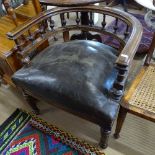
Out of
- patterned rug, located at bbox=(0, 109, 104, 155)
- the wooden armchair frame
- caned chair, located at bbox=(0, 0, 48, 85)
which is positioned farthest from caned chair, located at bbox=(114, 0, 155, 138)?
caned chair, located at bbox=(0, 0, 48, 85)

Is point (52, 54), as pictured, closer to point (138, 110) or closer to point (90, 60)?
point (90, 60)

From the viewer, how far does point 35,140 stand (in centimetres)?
129

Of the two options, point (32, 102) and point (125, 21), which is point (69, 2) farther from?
point (32, 102)

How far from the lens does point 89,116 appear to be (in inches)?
36.6

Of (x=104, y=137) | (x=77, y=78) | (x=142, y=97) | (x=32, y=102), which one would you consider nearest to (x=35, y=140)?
(x=32, y=102)

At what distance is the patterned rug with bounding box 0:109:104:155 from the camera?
122cm

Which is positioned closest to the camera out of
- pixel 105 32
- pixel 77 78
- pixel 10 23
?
pixel 77 78

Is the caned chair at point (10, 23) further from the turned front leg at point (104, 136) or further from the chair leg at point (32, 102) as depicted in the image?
the turned front leg at point (104, 136)

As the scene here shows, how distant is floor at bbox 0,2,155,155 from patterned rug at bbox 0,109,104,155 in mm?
57

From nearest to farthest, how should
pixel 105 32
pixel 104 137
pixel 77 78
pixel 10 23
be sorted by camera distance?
pixel 77 78
pixel 104 137
pixel 105 32
pixel 10 23

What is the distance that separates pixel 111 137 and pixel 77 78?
1.91 ft

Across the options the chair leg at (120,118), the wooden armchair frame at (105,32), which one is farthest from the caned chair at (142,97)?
the wooden armchair frame at (105,32)

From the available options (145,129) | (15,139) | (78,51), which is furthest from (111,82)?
(15,139)

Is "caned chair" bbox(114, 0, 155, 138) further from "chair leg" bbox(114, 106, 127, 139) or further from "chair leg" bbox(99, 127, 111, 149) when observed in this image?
"chair leg" bbox(99, 127, 111, 149)
